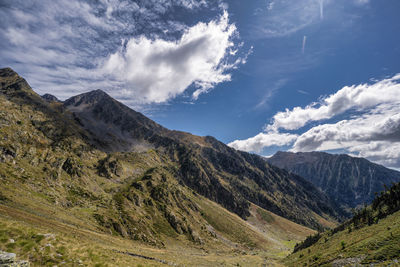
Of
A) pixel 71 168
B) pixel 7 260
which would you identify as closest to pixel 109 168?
pixel 71 168

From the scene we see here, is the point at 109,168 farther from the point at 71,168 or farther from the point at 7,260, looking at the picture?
the point at 7,260

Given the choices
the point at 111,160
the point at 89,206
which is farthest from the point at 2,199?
the point at 111,160

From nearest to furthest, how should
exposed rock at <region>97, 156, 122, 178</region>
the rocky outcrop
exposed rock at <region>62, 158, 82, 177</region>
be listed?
1. the rocky outcrop
2. exposed rock at <region>62, 158, 82, 177</region>
3. exposed rock at <region>97, 156, 122, 178</region>

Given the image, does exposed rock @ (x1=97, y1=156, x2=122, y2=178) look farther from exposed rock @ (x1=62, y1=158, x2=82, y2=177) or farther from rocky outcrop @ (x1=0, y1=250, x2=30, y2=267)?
rocky outcrop @ (x1=0, y1=250, x2=30, y2=267)

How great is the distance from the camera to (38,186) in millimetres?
75438

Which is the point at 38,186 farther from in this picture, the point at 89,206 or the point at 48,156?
Result: the point at 48,156

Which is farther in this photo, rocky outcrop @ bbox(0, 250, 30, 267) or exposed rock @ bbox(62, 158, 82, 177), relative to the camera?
exposed rock @ bbox(62, 158, 82, 177)

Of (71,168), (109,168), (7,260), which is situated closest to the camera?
(7,260)

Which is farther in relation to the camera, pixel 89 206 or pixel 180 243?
pixel 180 243

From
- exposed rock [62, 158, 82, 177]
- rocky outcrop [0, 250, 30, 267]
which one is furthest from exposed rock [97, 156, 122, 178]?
rocky outcrop [0, 250, 30, 267]

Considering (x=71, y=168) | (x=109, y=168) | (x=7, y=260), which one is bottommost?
(x=71, y=168)

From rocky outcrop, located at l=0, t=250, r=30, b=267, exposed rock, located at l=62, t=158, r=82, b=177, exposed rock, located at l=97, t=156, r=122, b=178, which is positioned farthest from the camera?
exposed rock, located at l=97, t=156, r=122, b=178

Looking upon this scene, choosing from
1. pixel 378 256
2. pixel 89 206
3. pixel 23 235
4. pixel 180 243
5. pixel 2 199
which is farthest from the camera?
pixel 180 243

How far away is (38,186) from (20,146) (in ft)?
127
